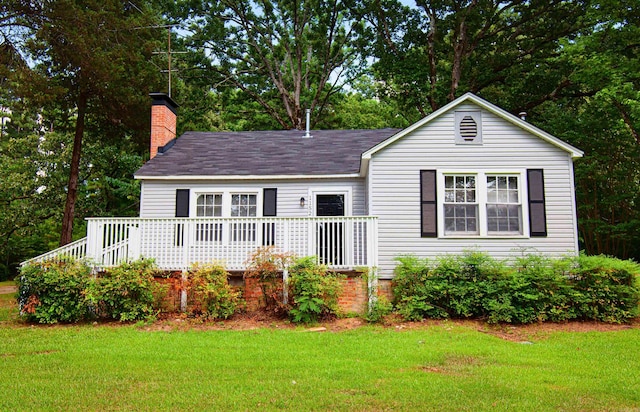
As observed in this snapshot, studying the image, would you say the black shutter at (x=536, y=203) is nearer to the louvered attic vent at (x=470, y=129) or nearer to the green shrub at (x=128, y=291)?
the louvered attic vent at (x=470, y=129)

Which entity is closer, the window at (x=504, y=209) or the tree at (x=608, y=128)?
the window at (x=504, y=209)

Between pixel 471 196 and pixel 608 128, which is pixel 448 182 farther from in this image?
pixel 608 128

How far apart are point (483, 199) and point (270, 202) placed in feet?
17.2

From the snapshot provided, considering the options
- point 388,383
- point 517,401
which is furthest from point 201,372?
point 517,401

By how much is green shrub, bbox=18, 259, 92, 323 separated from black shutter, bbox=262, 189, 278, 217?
14.8 ft

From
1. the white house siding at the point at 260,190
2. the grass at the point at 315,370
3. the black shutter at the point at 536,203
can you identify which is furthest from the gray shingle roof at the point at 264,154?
the grass at the point at 315,370

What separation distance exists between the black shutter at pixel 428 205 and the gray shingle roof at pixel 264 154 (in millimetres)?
2146

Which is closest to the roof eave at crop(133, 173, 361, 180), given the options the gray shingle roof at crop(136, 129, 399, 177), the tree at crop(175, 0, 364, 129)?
the gray shingle roof at crop(136, 129, 399, 177)

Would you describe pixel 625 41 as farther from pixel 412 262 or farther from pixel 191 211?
pixel 191 211

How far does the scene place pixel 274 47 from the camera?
2498cm

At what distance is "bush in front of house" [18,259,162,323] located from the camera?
9789 mm

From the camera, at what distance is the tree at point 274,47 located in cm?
2408

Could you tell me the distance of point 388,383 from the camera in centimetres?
577

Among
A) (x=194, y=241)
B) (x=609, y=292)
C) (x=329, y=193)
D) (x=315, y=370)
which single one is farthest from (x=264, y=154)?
(x=609, y=292)
